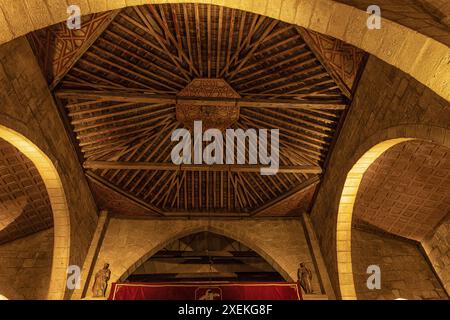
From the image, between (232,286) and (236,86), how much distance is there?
14.9 feet

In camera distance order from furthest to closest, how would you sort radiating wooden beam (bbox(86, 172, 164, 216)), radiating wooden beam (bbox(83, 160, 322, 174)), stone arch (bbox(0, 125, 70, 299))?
radiating wooden beam (bbox(86, 172, 164, 216)), radiating wooden beam (bbox(83, 160, 322, 174)), stone arch (bbox(0, 125, 70, 299))

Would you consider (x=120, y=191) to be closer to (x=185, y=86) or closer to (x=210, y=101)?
(x=185, y=86)

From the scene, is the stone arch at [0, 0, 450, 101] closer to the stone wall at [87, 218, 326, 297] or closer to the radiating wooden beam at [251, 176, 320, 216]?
the radiating wooden beam at [251, 176, 320, 216]

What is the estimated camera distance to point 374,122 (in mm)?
6930

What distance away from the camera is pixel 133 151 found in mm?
9438

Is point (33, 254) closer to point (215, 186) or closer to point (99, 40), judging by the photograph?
point (215, 186)

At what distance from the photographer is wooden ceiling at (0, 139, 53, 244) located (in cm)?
796

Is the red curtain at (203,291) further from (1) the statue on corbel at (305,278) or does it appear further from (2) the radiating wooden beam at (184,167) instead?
(2) the radiating wooden beam at (184,167)

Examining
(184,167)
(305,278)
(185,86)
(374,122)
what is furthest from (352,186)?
(185,86)

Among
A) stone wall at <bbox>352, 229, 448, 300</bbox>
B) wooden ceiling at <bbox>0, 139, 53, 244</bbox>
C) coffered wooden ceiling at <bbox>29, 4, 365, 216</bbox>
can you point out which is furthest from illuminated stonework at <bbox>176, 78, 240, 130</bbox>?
stone wall at <bbox>352, 229, 448, 300</bbox>

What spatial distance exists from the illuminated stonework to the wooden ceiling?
3692mm

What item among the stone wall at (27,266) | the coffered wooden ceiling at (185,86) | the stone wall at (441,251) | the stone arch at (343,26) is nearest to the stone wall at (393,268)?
the stone wall at (441,251)

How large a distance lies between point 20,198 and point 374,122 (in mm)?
8312

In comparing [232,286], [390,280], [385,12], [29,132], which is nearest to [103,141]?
[29,132]
